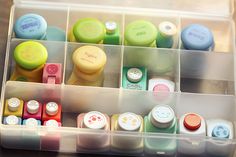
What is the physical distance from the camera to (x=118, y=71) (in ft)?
3.80

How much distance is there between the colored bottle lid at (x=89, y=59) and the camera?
1.08 metres

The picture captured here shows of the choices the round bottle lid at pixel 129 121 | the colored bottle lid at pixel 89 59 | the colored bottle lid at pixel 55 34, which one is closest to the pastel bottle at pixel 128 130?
the round bottle lid at pixel 129 121

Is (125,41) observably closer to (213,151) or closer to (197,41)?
(197,41)

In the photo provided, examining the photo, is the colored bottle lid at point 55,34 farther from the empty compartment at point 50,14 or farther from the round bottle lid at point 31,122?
the round bottle lid at point 31,122

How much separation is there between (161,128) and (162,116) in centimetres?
2

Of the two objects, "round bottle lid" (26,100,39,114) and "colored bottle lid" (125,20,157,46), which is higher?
"colored bottle lid" (125,20,157,46)

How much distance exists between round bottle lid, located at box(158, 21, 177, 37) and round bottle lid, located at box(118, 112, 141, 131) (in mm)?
191

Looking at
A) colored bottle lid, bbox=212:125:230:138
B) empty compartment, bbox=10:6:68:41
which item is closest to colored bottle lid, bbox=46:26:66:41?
empty compartment, bbox=10:6:68:41

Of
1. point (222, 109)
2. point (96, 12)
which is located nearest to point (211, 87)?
point (222, 109)

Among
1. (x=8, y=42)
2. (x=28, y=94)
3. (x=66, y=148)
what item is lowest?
(x=66, y=148)

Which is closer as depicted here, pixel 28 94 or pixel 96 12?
pixel 28 94

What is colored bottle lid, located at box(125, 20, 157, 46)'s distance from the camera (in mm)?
1136

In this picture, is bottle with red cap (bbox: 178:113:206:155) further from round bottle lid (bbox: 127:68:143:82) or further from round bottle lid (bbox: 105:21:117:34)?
round bottle lid (bbox: 105:21:117:34)

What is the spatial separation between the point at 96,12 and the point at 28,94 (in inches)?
9.4
